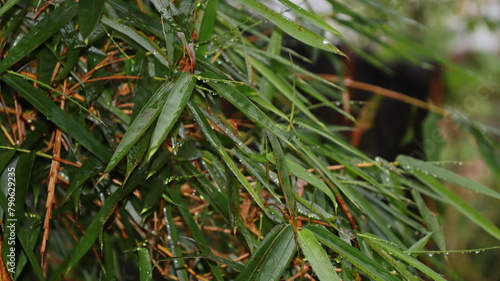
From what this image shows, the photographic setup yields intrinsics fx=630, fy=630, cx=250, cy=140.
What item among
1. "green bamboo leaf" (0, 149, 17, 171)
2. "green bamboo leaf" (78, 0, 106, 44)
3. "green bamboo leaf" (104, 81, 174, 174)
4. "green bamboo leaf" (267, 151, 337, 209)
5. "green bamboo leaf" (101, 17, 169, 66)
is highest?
"green bamboo leaf" (78, 0, 106, 44)

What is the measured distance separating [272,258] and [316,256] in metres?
0.04

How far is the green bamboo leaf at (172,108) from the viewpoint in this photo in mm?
563

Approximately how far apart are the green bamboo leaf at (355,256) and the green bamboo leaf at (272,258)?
0.03 meters

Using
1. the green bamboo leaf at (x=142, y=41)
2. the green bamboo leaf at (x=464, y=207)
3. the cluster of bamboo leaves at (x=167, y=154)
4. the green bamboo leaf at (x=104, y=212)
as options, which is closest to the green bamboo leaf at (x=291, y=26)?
the cluster of bamboo leaves at (x=167, y=154)

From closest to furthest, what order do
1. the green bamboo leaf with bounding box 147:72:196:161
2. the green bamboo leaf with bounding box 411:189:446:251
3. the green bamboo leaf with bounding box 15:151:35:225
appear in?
the green bamboo leaf with bounding box 147:72:196:161
the green bamboo leaf with bounding box 15:151:35:225
the green bamboo leaf with bounding box 411:189:446:251

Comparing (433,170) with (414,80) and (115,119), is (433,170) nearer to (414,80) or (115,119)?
(115,119)

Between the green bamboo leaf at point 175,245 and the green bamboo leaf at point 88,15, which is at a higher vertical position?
the green bamboo leaf at point 88,15

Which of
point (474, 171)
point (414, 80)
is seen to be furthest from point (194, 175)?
point (474, 171)

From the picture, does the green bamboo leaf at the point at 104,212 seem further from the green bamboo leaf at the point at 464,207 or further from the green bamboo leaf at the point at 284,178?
the green bamboo leaf at the point at 464,207

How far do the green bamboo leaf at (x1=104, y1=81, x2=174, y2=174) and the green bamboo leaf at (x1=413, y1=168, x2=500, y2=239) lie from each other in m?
0.41

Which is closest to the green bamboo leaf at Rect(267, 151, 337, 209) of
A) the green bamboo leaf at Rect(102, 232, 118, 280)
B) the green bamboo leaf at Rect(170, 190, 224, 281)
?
the green bamboo leaf at Rect(170, 190, 224, 281)

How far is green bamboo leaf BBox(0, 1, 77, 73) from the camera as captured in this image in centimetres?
65

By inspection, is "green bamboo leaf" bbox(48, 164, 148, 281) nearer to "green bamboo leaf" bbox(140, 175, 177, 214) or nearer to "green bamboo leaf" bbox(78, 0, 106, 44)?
"green bamboo leaf" bbox(140, 175, 177, 214)

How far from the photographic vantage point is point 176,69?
2.14ft
